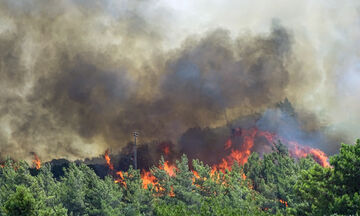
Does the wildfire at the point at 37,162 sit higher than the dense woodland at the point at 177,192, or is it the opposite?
the wildfire at the point at 37,162

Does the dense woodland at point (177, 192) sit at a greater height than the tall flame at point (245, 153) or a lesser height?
lesser

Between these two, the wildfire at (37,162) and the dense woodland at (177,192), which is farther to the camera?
the wildfire at (37,162)

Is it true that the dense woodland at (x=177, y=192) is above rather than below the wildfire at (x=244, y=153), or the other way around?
below

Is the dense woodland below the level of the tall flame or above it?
below

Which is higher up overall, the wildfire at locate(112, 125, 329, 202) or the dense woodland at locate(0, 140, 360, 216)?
the wildfire at locate(112, 125, 329, 202)

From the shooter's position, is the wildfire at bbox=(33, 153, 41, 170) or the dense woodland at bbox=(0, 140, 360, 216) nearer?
the dense woodland at bbox=(0, 140, 360, 216)

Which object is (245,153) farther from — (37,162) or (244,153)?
(37,162)

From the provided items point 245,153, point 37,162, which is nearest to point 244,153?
point 245,153

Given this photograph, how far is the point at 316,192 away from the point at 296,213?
20.5 feet

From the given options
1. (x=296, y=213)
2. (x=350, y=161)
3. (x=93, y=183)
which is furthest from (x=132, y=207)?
(x=350, y=161)

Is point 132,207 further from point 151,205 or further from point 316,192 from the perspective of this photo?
point 316,192

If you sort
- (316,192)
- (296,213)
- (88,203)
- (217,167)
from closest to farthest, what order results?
(316,192), (296,213), (88,203), (217,167)

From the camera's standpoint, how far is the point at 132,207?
237ft

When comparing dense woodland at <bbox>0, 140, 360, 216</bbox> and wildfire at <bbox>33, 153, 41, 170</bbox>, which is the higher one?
wildfire at <bbox>33, 153, 41, 170</bbox>
